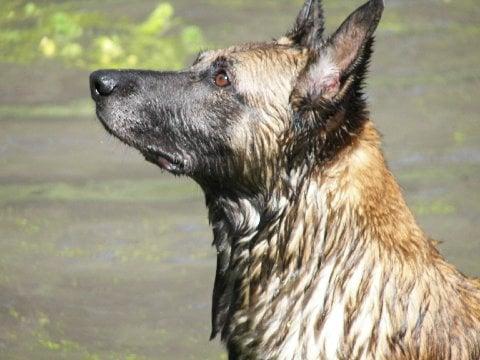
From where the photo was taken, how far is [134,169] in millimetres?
11016

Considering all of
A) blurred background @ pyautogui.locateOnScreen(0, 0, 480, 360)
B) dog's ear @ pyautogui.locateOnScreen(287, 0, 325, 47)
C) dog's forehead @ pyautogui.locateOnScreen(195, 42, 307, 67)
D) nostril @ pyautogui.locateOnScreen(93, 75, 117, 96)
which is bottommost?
blurred background @ pyautogui.locateOnScreen(0, 0, 480, 360)

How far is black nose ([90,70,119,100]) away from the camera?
22.1 feet

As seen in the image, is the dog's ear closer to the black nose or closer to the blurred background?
the black nose

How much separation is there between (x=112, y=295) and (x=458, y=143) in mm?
3708

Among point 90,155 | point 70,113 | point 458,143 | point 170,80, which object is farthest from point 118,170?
point 170,80

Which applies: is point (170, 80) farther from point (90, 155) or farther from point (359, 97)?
point (90, 155)

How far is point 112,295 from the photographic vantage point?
366 inches

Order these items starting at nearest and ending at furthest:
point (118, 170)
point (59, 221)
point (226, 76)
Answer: point (226, 76) → point (59, 221) → point (118, 170)

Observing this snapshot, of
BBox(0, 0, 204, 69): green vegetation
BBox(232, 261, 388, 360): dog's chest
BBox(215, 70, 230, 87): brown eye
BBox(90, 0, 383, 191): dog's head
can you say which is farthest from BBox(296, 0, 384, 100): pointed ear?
BBox(0, 0, 204, 69): green vegetation

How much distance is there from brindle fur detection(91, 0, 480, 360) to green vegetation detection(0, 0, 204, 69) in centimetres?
608

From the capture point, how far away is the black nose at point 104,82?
22.1ft

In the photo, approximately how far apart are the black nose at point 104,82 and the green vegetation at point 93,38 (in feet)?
19.7

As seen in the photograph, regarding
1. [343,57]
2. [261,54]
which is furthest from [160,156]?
[343,57]

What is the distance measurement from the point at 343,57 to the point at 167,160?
1.13 metres
